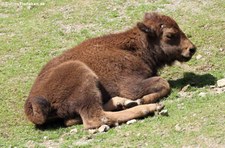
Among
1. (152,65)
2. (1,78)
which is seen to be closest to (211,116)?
(152,65)

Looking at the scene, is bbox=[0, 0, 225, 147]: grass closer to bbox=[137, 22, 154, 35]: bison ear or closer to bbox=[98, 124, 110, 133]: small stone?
bbox=[98, 124, 110, 133]: small stone

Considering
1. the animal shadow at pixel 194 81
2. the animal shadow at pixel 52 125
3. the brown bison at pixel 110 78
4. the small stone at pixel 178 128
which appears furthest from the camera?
the animal shadow at pixel 194 81

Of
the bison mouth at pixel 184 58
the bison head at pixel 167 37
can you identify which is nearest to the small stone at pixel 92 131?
the bison head at pixel 167 37

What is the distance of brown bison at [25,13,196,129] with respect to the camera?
29.6 ft

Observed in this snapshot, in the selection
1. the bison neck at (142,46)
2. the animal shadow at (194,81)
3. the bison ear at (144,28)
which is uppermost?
the bison ear at (144,28)

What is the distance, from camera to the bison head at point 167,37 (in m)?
10.4

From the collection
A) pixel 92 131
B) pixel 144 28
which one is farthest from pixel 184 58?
pixel 92 131

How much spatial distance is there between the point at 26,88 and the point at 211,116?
13.7 ft

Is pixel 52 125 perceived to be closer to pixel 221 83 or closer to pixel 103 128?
pixel 103 128

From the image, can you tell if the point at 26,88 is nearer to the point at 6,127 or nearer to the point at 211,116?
the point at 6,127

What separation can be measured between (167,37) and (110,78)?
1496 mm

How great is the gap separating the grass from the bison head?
58cm

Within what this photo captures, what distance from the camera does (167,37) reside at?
10.4 metres

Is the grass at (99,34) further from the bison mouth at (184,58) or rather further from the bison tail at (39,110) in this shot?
the bison mouth at (184,58)
